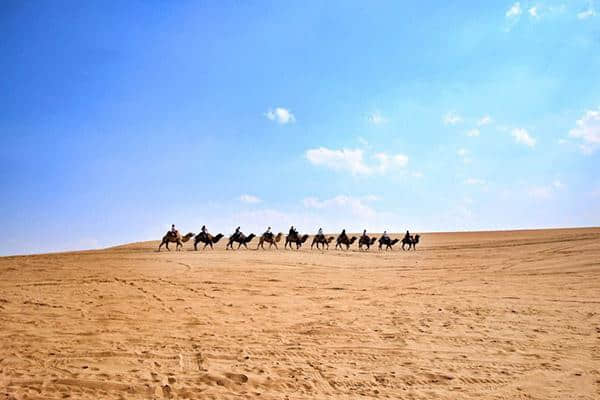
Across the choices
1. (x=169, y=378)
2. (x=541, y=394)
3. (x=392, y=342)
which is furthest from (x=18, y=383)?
(x=541, y=394)

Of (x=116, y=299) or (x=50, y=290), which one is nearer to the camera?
(x=116, y=299)

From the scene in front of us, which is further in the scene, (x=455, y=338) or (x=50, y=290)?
(x=50, y=290)

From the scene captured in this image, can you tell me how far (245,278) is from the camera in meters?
16.3

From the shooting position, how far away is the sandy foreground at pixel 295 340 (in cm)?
574

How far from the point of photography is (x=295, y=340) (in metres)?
7.85

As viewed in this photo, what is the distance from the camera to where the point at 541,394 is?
5.58 metres

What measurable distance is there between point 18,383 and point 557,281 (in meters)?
16.6

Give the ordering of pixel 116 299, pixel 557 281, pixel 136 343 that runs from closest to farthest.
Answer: pixel 136 343
pixel 116 299
pixel 557 281

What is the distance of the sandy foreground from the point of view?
5738 mm

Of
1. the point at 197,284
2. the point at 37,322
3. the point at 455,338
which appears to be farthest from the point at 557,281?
the point at 37,322

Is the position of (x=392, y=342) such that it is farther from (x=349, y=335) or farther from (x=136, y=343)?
(x=136, y=343)

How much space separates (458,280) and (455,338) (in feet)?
29.5

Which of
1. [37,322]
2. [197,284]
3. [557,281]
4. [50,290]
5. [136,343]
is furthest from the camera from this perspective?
[557,281]

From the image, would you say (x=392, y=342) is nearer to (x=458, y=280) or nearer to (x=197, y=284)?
(x=197, y=284)
